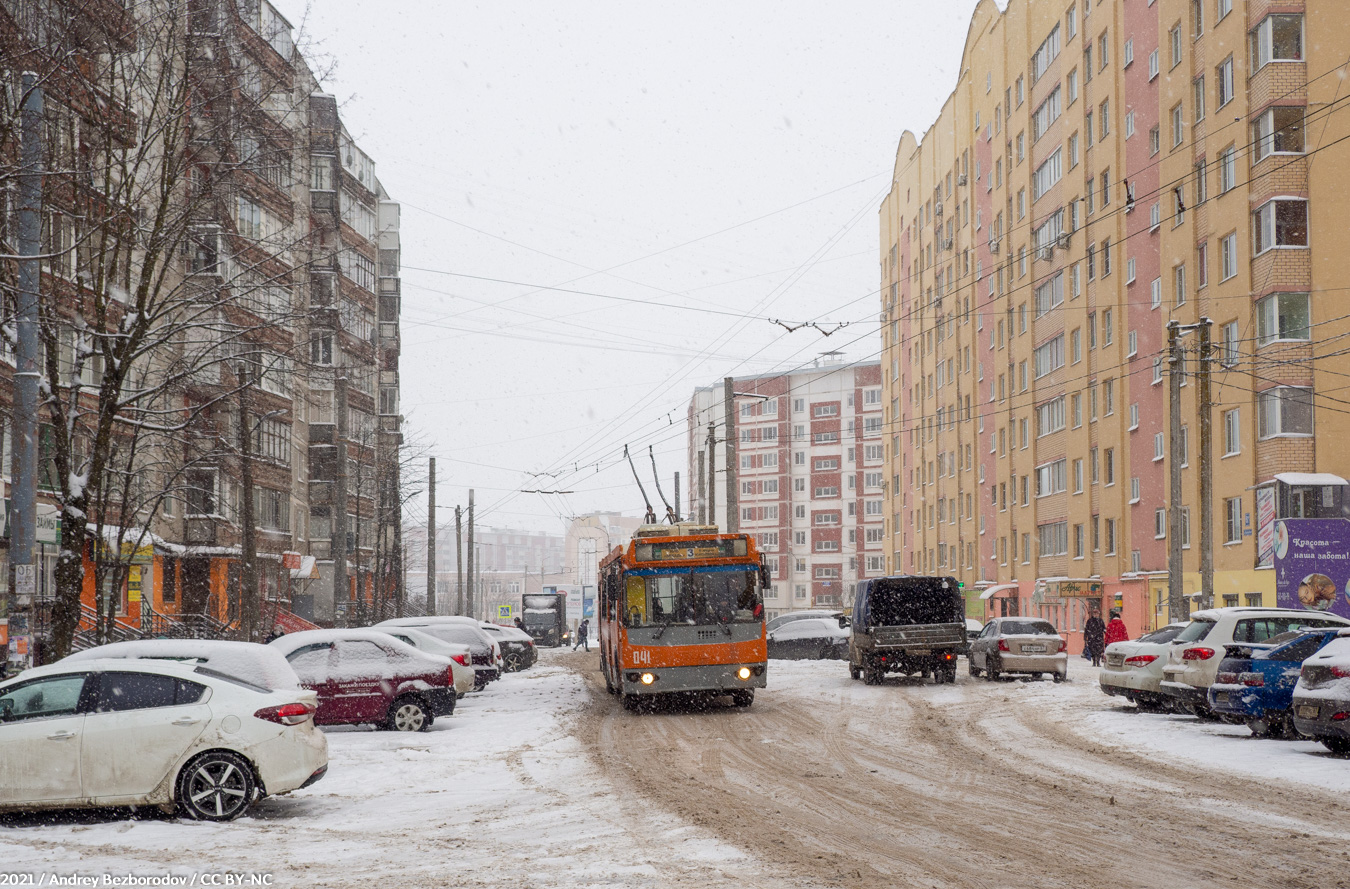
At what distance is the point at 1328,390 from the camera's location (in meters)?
41.7

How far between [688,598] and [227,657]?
11971 millimetres

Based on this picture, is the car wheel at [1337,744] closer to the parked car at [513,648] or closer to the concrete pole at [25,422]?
the concrete pole at [25,422]

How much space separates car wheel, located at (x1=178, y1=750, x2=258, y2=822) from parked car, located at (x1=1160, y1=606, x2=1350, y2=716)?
1337cm

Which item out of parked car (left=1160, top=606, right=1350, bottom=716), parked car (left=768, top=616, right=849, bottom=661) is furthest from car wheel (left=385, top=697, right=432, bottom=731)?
parked car (left=768, top=616, right=849, bottom=661)

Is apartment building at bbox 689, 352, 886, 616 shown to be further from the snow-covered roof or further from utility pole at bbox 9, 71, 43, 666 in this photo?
the snow-covered roof

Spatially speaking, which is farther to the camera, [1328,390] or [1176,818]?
[1328,390]

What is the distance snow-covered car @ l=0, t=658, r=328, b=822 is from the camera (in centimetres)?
1190

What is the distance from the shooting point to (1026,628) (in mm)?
34281

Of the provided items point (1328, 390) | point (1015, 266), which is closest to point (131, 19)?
point (1328, 390)

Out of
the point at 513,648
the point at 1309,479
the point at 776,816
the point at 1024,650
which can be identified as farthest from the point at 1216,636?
the point at 513,648

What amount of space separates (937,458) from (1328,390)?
45.3 meters

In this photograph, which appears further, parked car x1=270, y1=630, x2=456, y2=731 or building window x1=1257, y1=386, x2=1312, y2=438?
building window x1=1257, y1=386, x2=1312, y2=438

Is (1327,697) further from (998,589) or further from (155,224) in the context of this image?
(998,589)

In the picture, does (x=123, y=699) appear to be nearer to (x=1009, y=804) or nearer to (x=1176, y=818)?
(x=1009, y=804)
